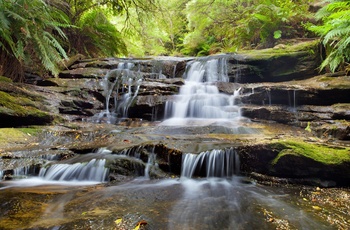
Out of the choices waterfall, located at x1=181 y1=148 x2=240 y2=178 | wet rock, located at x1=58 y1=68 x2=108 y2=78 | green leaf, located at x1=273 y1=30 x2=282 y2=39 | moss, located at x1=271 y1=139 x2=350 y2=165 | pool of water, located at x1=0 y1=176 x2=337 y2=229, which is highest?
green leaf, located at x1=273 y1=30 x2=282 y2=39

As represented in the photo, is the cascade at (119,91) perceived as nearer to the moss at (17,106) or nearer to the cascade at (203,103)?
the cascade at (203,103)

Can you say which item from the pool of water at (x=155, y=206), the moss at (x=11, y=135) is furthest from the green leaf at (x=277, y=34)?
the moss at (x=11, y=135)

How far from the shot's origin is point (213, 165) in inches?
143

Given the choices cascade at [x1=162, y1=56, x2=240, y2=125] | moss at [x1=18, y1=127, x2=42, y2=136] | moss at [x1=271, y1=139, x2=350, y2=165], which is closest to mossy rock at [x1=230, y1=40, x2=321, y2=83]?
cascade at [x1=162, y1=56, x2=240, y2=125]

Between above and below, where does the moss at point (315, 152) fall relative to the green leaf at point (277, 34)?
below

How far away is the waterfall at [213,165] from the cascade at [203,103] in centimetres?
253

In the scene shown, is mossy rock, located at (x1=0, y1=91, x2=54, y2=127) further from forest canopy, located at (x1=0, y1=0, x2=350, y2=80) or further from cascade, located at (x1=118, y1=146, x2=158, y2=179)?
cascade, located at (x1=118, y1=146, x2=158, y2=179)

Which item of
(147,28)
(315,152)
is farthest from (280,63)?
(315,152)

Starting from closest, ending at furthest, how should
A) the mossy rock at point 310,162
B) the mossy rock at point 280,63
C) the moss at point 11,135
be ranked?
the mossy rock at point 310,162
the moss at point 11,135
the mossy rock at point 280,63

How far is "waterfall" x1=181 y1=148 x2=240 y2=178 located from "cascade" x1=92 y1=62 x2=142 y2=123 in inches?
153

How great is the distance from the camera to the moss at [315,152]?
3.20m

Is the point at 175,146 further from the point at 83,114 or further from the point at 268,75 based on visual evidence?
the point at 268,75

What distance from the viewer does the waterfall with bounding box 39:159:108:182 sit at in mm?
3510

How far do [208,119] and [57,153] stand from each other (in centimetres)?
407
